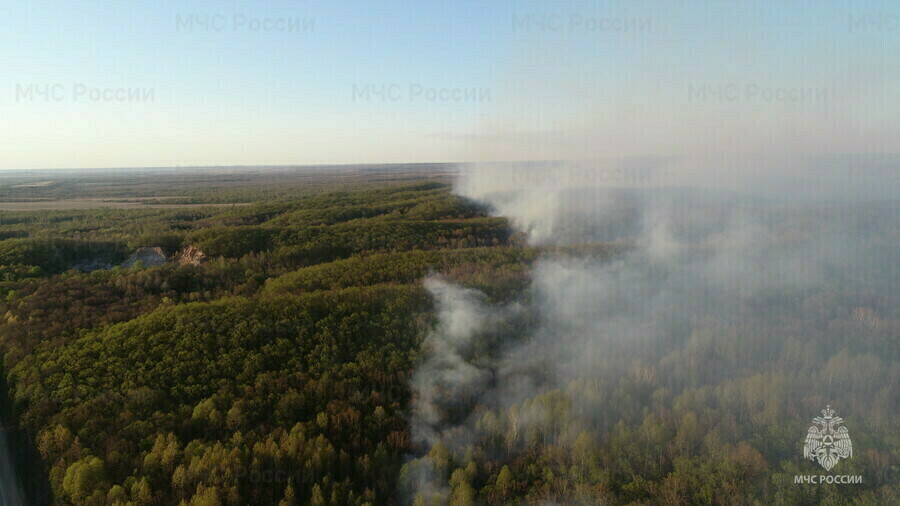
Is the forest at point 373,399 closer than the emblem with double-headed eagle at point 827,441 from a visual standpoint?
Yes

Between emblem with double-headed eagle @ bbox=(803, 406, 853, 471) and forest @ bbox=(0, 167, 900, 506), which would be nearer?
forest @ bbox=(0, 167, 900, 506)

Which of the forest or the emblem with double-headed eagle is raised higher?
the forest

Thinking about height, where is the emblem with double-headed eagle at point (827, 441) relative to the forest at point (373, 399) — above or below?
below

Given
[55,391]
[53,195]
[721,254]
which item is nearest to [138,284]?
[55,391]

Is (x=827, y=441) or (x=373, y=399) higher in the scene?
(x=373, y=399)
